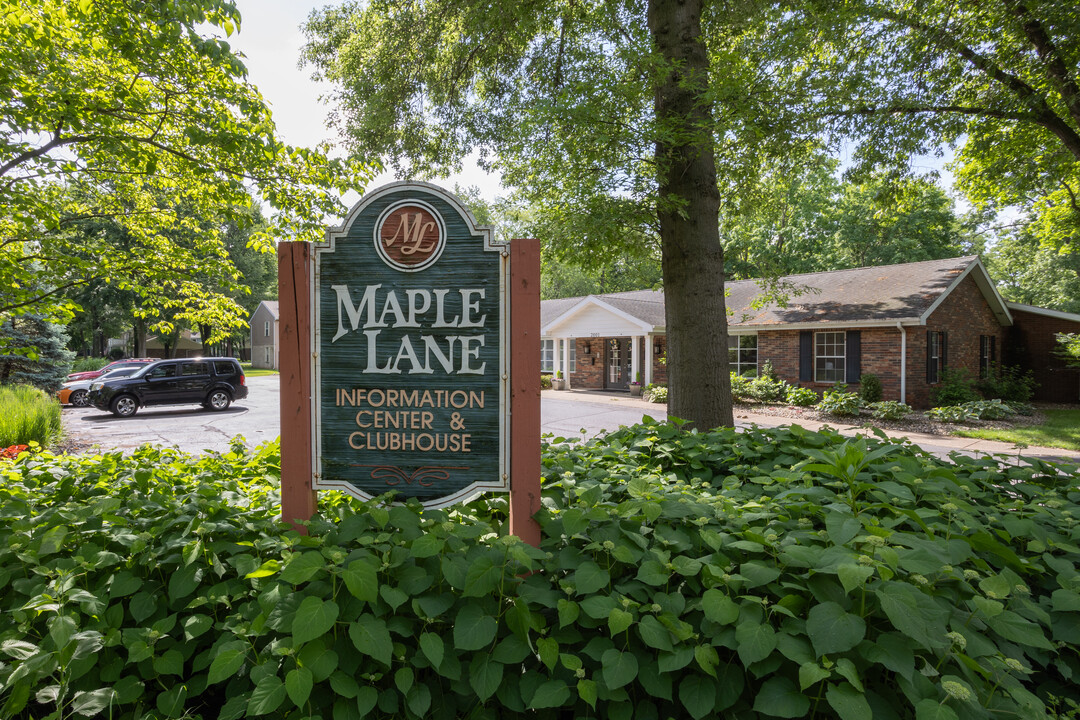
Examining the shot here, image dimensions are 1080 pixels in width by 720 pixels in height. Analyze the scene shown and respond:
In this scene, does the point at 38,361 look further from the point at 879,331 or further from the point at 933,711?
the point at 879,331

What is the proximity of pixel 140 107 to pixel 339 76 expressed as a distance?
4311 mm

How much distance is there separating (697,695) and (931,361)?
20364 mm

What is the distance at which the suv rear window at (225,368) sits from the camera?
60.4 feet

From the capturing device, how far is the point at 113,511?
2.36 m

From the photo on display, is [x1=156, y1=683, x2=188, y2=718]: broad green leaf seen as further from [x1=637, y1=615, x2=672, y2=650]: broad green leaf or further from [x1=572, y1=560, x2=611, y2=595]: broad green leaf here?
[x1=637, y1=615, x2=672, y2=650]: broad green leaf

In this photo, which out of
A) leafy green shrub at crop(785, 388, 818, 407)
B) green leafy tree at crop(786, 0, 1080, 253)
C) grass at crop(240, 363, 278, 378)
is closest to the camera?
green leafy tree at crop(786, 0, 1080, 253)

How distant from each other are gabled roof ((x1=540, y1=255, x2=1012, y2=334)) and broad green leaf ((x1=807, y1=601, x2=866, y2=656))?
49.1 feet

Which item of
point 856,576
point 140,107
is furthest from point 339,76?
point 856,576

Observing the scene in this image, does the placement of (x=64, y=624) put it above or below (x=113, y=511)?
below

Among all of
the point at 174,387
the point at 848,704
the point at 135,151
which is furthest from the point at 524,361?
the point at 174,387

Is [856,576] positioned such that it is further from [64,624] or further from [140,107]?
[140,107]

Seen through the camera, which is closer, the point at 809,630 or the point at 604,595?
the point at 809,630

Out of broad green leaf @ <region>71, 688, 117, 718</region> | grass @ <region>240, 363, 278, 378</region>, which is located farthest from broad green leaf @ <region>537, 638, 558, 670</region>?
grass @ <region>240, 363, 278, 378</region>

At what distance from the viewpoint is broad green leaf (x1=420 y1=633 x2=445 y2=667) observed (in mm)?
1635
